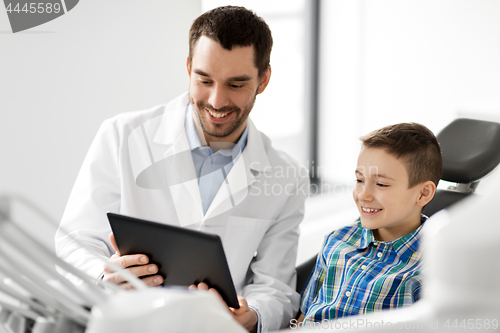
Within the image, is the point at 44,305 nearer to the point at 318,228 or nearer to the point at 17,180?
the point at 17,180

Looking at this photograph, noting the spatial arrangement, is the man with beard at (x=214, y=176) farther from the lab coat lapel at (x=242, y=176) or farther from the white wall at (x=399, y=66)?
the white wall at (x=399, y=66)

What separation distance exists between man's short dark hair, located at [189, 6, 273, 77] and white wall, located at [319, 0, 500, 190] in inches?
66.4

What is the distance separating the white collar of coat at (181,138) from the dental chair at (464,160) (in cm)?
36

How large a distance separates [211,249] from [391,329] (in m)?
0.52

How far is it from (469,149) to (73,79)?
1.48 metres

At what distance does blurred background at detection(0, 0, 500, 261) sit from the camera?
6.02ft

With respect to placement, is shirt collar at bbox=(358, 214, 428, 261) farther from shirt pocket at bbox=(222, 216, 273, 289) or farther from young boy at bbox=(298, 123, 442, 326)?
shirt pocket at bbox=(222, 216, 273, 289)

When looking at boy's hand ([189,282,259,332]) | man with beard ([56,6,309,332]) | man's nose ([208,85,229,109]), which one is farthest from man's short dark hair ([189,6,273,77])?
boy's hand ([189,282,259,332])

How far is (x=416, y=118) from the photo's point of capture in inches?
126

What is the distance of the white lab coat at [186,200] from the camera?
1428 mm

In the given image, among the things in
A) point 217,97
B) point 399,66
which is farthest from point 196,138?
point 399,66

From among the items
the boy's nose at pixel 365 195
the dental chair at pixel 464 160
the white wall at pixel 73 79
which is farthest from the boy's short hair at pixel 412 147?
the white wall at pixel 73 79

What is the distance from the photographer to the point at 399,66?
3.21m

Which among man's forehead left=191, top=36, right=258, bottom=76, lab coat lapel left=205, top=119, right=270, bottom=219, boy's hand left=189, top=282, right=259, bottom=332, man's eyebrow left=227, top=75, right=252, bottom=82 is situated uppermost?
man's forehead left=191, top=36, right=258, bottom=76
